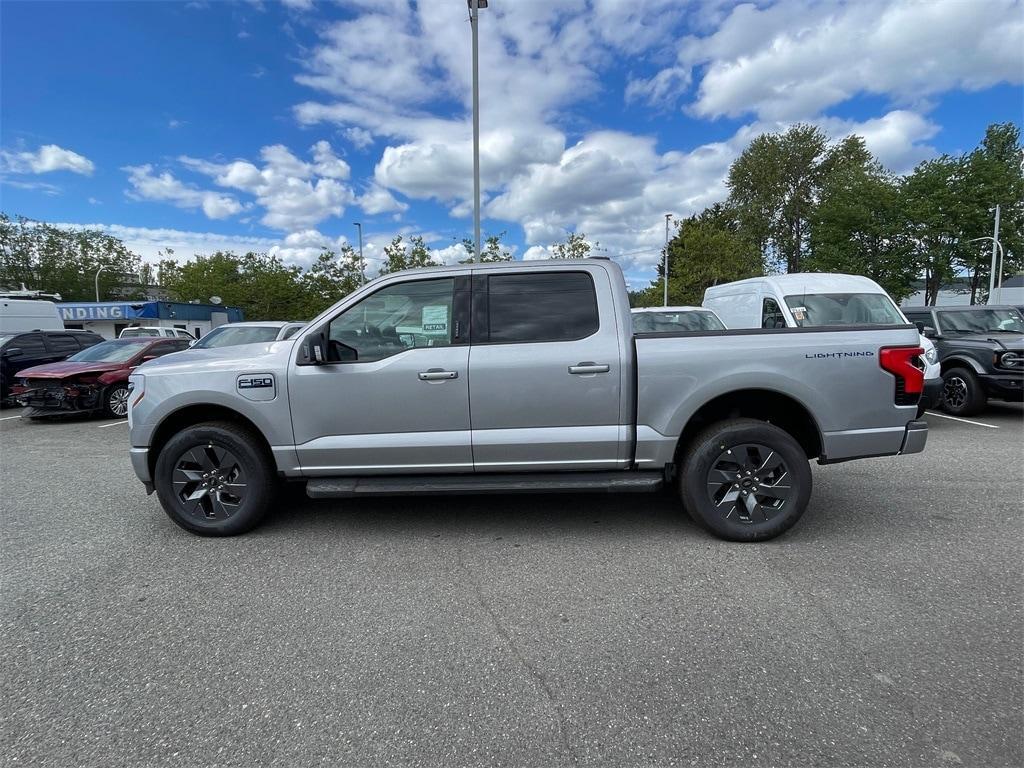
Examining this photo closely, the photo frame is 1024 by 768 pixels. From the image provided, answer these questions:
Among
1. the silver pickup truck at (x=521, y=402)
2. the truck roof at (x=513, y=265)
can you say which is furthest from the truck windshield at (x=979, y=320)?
the truck roof at (x=513, y=265)

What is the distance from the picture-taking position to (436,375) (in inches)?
144

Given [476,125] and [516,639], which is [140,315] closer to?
[476,125]

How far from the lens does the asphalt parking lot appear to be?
6.72 ft

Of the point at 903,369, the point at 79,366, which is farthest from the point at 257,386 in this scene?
the point at 79,366

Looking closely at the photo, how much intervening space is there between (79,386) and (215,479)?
775cm

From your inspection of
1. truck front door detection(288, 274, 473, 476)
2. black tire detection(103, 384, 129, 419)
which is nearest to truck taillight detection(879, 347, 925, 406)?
truck front door detection(288, 274, 473, 476)

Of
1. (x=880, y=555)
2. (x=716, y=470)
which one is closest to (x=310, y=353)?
(x=716, y=470)

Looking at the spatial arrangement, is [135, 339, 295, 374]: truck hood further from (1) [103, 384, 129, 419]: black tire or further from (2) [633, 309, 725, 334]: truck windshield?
(1) [103, 384, 129, 419]: black tire

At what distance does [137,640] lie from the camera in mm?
2715

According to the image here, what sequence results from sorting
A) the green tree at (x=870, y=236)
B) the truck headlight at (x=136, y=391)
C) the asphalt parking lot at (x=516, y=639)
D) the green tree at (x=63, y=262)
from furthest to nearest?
1. the green tree at (x=63, y=262)
2. the green tree at (x=870, y=236)
3. the truck headlight at (x=136, y=391)
4. the asphalt parking lot at (x=516, y=639)

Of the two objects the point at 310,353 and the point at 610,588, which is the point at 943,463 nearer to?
the point at 610,588

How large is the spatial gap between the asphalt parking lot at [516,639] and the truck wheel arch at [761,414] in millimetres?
686

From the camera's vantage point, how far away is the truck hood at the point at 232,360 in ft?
12.5

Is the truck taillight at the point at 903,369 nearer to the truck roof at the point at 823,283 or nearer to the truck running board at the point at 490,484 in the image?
the truck running board at the point at 490,484
